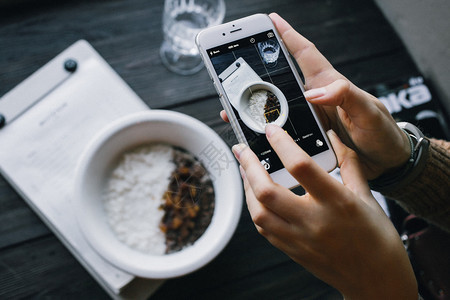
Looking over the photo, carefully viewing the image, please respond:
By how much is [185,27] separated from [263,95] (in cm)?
33

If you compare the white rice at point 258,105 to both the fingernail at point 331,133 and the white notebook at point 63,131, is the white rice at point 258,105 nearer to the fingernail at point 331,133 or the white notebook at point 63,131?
→ the fingernail at point 331,133

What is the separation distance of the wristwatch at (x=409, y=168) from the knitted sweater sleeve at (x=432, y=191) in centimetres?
1

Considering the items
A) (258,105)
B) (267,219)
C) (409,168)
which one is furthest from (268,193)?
(409,168)

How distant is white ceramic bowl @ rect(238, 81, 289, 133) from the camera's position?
434 mm

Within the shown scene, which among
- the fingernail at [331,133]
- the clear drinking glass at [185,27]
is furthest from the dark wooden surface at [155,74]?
the fingernail at [331,133]

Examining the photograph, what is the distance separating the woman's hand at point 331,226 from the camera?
34 centimetres

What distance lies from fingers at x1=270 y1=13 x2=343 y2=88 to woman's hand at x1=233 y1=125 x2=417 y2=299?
0.46 feet

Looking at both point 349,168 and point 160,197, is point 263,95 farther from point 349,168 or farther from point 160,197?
point 160,197

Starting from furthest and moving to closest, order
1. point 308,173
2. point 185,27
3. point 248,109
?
point 185,27 → point 248,109 → point 308,173

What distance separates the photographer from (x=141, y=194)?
56cm

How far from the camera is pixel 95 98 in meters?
0.61

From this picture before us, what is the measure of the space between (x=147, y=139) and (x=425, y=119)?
0.51m

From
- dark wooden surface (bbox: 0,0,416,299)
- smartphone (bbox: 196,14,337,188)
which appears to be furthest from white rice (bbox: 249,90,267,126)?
dark wooden surface (bbox: 0,0,416,299)

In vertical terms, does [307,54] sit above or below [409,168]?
above
